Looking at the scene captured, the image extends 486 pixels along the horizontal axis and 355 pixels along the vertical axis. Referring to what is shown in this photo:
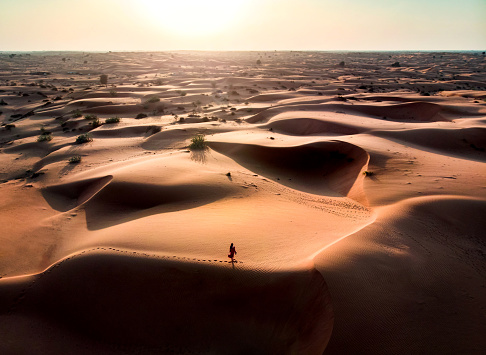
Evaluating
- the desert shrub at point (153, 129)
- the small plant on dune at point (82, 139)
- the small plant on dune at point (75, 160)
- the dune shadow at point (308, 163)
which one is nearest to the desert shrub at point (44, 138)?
the small plant on dune at point (82, 139)

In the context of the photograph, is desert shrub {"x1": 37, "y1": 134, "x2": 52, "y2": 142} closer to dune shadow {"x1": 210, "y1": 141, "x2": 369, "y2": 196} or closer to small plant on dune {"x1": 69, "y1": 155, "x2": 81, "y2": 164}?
small plant on dune {"x1": 69, "y1": 155, "x2": 81, "y2": 164}

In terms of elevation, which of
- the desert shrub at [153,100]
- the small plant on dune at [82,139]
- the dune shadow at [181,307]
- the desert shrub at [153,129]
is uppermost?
the desert shrub at [153,100]

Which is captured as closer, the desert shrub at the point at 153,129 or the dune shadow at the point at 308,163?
the dune shadow at the point at 308,163

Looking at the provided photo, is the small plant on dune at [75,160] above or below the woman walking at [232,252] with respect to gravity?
below

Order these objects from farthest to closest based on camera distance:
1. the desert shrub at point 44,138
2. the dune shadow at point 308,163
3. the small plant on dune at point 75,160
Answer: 1. the desert shrub at point 44,138
2. the small plant on dune at point 75,160
3. the dune shadow at point 308,163

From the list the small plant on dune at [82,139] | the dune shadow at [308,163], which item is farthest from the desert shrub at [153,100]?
the dune shadow at [308,163]

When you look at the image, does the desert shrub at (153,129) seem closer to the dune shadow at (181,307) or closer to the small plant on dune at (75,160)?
the small plant on dune at (75,160)

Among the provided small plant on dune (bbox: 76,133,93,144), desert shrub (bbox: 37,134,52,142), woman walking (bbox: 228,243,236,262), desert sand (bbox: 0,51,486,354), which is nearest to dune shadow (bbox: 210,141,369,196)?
desert sand (bbox: 0,51,486,354)

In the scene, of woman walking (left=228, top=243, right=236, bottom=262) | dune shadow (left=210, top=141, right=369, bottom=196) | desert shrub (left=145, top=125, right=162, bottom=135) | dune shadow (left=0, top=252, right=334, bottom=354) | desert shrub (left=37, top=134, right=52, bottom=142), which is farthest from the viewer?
desert shrub (left=145, top=125, right=162, bottom=135)

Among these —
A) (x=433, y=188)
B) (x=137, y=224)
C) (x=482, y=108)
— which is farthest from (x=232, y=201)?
(x=482, y=108)

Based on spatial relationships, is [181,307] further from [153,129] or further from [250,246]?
[153,129]

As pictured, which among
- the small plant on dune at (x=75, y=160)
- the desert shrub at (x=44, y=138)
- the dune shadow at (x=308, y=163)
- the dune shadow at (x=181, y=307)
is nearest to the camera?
the dune shadow at (x=181, y=307)

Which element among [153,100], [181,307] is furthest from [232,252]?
[153,100]
